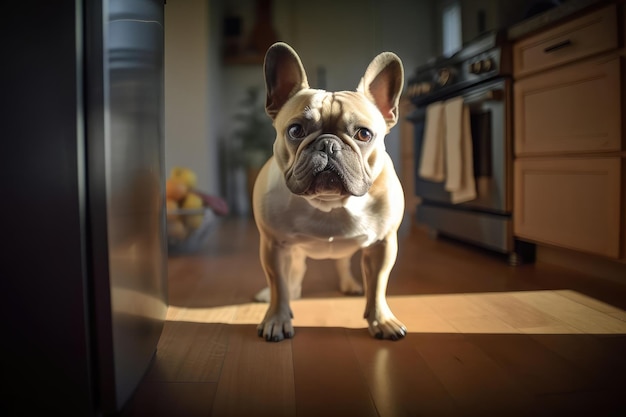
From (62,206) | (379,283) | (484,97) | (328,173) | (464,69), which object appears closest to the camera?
(62,206)

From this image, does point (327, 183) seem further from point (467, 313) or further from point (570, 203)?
point (570, 203)

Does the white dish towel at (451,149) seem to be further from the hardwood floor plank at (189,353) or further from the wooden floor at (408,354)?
the hardwood floor plank at (189,353)

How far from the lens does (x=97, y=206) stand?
2.02 feet

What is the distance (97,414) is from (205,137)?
1.84 m

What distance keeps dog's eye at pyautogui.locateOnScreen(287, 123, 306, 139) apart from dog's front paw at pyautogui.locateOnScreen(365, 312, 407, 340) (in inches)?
16.8

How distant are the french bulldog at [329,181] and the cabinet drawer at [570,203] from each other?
0.87 metres

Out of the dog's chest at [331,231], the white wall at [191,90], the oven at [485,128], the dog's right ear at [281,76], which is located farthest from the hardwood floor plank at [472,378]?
the oven at [485,128]

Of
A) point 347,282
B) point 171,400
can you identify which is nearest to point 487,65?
point 347,282

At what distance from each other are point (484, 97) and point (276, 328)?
1.39 m

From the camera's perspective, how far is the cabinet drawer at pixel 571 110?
4.93 feet

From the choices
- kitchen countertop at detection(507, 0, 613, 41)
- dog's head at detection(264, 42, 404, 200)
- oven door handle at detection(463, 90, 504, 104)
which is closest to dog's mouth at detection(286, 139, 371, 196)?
dog's head at detection(264, 42, 404, 200)

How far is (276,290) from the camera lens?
1079mm

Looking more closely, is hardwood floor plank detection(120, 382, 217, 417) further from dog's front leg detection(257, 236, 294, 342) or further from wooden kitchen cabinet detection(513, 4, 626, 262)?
wooden kitchen cabinet detection(513, 4, 626, 262)

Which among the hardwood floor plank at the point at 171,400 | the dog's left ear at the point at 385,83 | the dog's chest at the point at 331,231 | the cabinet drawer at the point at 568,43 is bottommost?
Result: the hardwood floor plank at the point at 171,400
